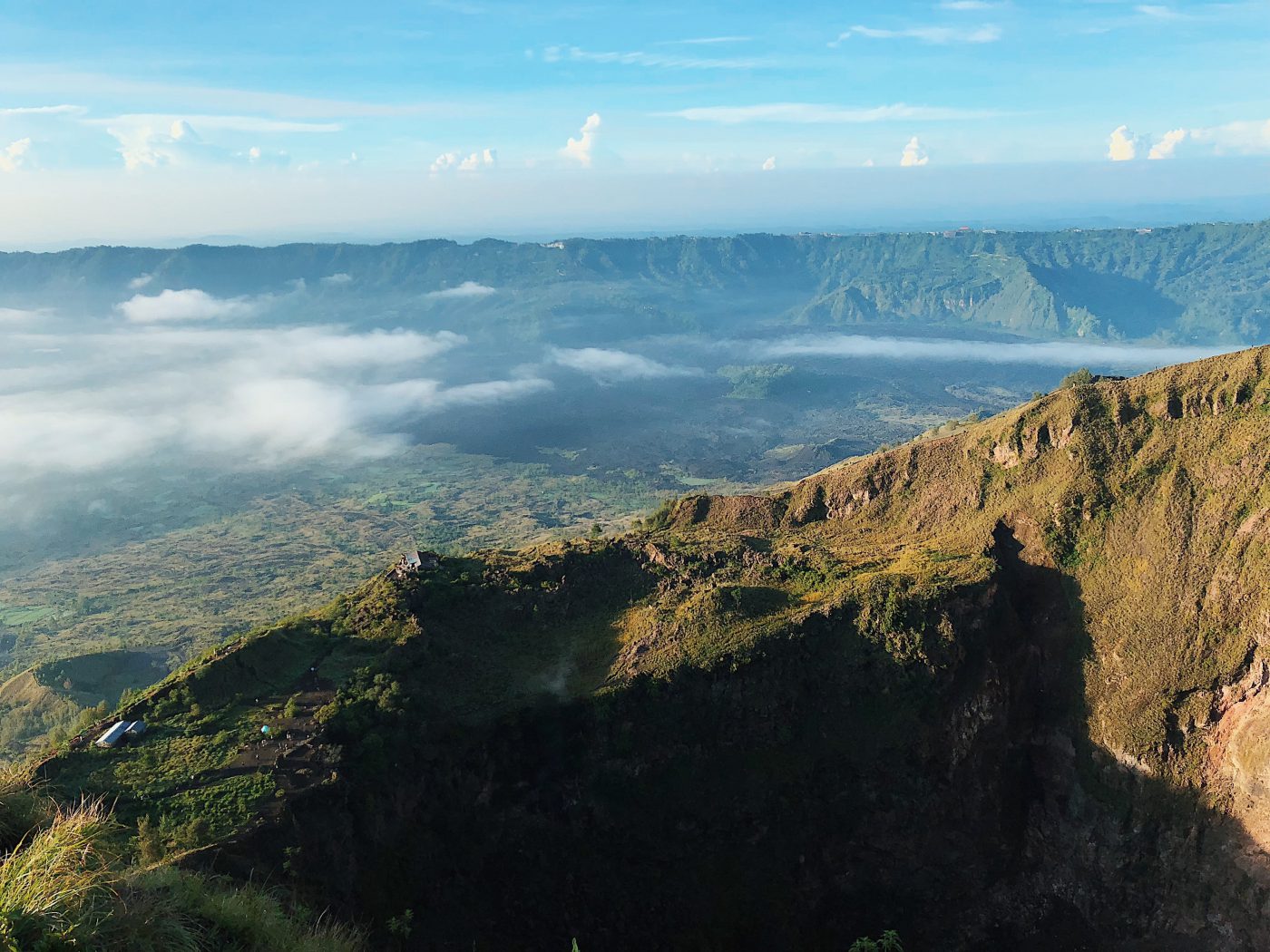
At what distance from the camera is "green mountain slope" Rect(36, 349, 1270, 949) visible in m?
37.3

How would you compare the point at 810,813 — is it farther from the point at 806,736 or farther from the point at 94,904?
the point at 94,904

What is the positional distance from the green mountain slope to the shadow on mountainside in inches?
5.2

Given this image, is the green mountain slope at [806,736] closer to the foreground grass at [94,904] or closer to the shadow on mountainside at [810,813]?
the shadow on mountainside at [810,813]

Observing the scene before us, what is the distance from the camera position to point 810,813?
42438mm

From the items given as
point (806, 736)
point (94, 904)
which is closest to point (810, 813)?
point (806, 736)

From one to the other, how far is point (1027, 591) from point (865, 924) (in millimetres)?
21761

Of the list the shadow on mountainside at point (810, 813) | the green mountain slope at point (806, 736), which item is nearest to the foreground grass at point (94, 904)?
the green mountain slope at point (806, 736)

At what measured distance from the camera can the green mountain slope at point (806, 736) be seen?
3731 centimetres

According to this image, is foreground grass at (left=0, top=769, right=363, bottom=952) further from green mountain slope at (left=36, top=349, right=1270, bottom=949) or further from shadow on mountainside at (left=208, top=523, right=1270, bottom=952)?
shadow on mountainside at (left=208, top=523, right=1270, bottom=952)

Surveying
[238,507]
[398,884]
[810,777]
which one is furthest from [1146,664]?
[238,507]

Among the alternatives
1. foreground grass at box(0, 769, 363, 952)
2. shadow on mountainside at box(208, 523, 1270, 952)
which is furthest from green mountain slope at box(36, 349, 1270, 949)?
foreground grass at box(0, 769, 363, 952)

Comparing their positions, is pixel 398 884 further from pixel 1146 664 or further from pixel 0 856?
pixel 1146 664

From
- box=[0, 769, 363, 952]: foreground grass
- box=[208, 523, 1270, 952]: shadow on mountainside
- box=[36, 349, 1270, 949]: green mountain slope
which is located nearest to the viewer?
box=[0, 769, 363, 952]: foreground grass

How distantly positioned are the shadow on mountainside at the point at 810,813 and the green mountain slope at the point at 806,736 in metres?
0.13
